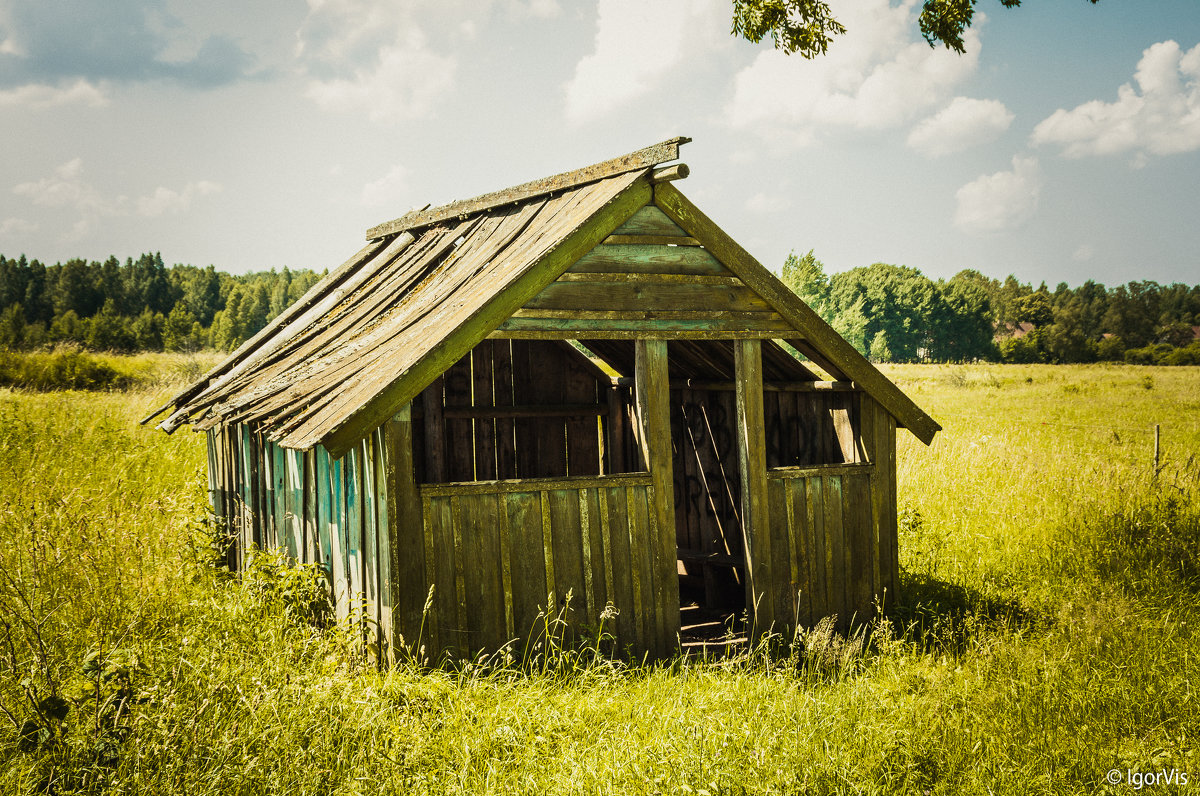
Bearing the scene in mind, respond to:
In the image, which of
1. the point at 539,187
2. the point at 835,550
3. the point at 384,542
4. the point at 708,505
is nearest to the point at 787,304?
the point at 835,550

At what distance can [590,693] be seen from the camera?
5414 millimetres

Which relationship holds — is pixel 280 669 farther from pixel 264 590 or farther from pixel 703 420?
pixel 703 420

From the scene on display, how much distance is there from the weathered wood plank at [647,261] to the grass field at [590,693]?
2689mm

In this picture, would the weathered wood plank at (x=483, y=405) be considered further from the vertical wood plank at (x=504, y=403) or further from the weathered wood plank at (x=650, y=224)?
the weathered wood plank at (x=650, y=224)

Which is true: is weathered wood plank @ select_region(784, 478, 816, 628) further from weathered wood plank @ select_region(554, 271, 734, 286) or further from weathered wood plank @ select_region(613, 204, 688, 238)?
weathered wood plank @ select_region(613, 204, 688, 238)

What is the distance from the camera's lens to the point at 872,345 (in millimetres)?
96500

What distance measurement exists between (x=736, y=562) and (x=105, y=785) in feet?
17.7

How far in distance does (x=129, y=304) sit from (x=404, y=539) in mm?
88875

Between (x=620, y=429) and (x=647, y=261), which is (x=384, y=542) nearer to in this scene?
(x=647, y=261)

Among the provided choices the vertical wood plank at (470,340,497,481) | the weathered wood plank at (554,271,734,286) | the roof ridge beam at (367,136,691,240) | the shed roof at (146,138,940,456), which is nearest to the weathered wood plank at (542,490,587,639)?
the shed roof at (146,138,940,456)

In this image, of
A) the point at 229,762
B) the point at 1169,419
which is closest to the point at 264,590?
the point at 229,762

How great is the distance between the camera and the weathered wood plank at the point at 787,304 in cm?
628

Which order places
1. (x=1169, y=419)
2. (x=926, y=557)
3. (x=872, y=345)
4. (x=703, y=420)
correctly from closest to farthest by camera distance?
(x=703, y=420)
(x=926, y=557)
(x=1169, y=419)
(x=872, y=345)

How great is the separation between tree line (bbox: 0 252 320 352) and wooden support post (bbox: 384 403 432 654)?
50.7 m
